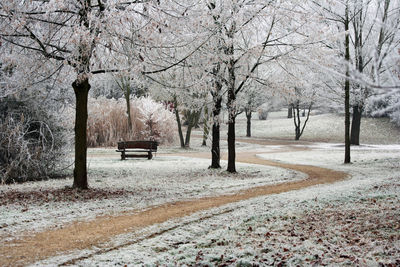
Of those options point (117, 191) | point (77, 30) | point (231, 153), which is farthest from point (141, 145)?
point (77, 30)

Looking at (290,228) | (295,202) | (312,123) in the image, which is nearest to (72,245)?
(290,228)

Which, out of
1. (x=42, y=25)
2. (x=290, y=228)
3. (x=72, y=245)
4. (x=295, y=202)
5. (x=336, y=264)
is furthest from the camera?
(x=42, y=25)

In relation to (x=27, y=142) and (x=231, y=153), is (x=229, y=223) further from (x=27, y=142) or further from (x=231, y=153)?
(x=231, y=153)

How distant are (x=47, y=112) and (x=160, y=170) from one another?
3.97m

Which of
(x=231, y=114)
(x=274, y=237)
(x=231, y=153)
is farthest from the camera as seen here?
(x=231, y=153)

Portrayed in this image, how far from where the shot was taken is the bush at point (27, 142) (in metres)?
11.2

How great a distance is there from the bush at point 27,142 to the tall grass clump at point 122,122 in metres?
9.92

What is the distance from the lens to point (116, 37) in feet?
26.1

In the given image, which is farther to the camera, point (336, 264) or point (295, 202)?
point (295, 202)

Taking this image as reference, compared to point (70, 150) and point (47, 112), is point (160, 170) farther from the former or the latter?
point (47, 112)

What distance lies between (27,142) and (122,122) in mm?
13717

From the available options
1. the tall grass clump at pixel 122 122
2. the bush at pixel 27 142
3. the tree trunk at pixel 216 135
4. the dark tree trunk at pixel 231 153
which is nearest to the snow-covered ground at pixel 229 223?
the bush at pixel 27 142

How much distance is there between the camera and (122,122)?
82.0 ft

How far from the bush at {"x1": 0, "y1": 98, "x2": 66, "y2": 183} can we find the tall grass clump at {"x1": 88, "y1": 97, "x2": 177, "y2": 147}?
9.92 meters
